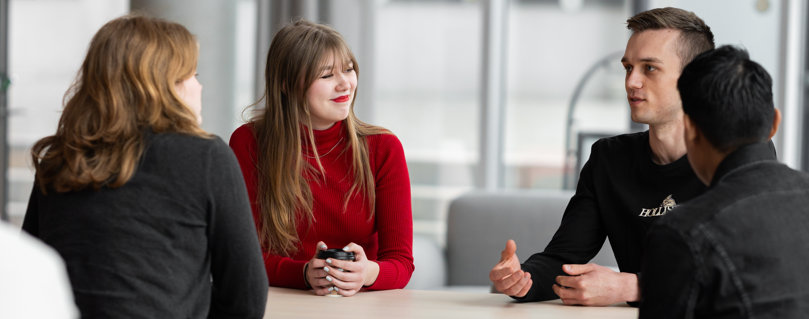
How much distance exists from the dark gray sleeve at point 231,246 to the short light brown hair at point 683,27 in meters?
1.03

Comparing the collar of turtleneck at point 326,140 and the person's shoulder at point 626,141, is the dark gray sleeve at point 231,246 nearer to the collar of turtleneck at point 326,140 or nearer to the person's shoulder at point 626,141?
the collar of turtleneck at point 326,140

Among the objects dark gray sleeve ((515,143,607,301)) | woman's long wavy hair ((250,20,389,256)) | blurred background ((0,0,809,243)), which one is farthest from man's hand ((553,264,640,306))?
blurred background ((0,0,809,243))

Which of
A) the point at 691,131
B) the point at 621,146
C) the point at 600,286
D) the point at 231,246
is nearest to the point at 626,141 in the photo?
the point at 621,146

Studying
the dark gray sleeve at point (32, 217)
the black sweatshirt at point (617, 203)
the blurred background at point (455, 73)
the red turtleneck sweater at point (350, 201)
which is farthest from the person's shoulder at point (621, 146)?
the blurred background at point (455, 73)

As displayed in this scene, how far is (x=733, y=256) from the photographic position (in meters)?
1.14

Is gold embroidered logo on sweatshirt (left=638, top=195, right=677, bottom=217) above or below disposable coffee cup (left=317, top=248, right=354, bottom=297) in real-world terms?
above

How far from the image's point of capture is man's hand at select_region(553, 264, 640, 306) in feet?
5.44

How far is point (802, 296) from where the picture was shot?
1165 mm

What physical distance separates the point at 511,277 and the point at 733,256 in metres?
0.62

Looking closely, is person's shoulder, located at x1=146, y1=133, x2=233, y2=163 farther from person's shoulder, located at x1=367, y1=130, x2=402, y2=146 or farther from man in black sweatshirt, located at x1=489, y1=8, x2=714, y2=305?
person's shoulder, located at x1=367, y1=130, x2=402, y2=146

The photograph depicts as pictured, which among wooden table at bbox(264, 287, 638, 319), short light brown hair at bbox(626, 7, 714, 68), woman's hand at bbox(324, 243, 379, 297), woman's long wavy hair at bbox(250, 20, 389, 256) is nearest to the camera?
wooden table at bbox(264, 287, 638, 319)

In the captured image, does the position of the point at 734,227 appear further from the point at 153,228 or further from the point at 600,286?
→ the point at 153,228

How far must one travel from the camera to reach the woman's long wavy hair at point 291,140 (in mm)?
2008

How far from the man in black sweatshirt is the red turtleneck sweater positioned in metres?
0.35
